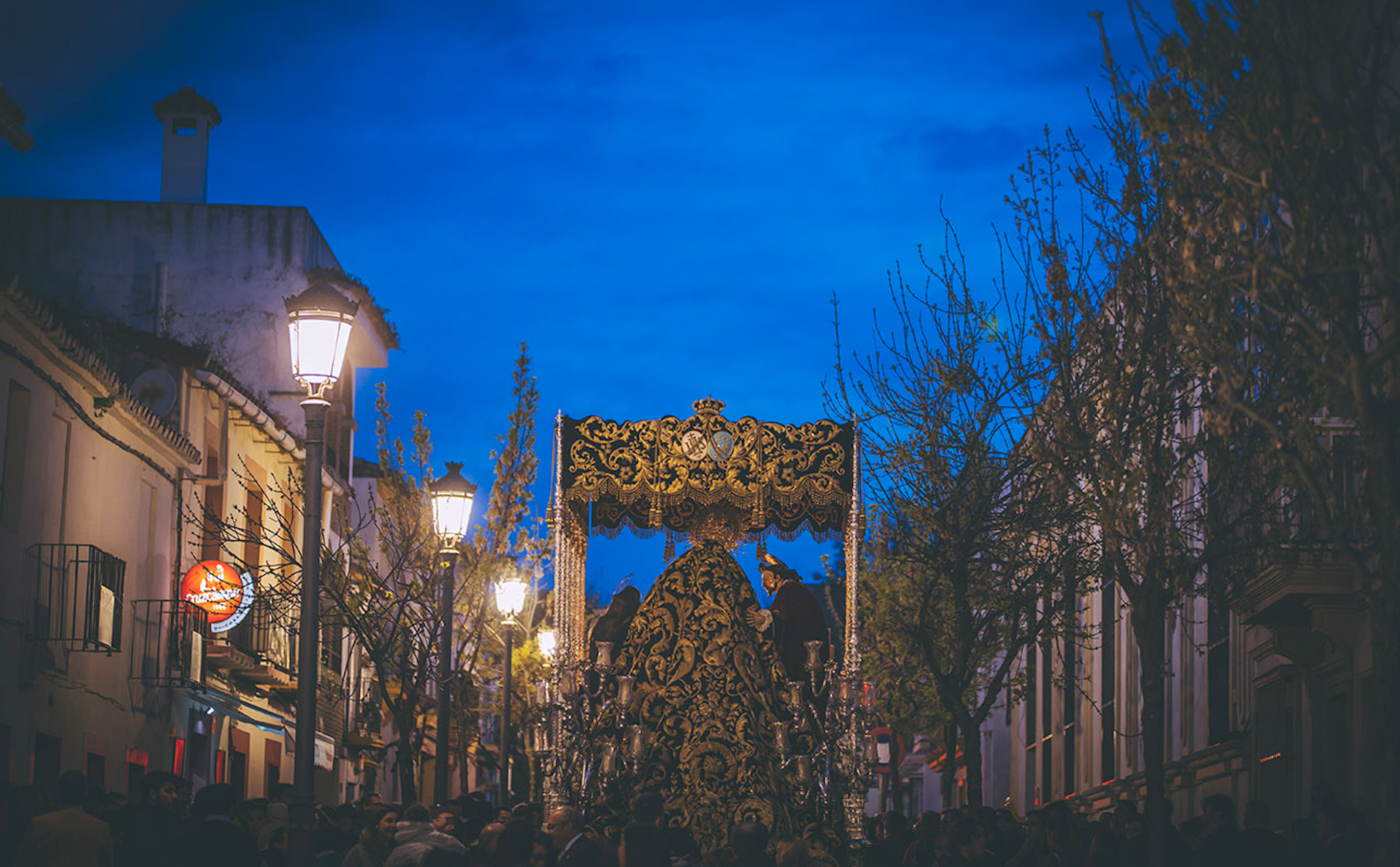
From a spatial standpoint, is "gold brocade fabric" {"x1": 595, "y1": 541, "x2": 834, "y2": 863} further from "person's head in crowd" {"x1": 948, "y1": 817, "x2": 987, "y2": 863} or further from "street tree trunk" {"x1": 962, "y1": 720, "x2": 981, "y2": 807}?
"street tree trunk" {"x1": 962, "y1": 720, "x2": 981, "y2": 807}

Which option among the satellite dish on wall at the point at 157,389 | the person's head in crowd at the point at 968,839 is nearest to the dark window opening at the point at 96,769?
the satellite dish on wall at the point at 157,389

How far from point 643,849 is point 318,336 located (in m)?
3.67

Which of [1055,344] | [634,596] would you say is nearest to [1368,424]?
[1055,344]

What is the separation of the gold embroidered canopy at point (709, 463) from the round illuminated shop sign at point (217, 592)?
8868mm

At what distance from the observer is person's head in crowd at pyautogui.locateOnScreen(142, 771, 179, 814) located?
10859mm

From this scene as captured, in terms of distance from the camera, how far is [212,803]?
959cm

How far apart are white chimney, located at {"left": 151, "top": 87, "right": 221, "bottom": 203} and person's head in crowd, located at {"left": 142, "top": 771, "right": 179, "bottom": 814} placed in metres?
22.6

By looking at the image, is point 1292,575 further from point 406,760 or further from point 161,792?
point 161,792

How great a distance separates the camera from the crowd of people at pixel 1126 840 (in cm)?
1050

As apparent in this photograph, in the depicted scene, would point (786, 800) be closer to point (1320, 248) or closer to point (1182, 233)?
point (1182, 233)

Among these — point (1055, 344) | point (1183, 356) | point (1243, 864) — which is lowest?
point (1243, 864)

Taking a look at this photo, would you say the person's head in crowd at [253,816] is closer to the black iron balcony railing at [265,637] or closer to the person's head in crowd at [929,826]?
the person's head in crowd at [929,826]

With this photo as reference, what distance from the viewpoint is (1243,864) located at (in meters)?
10.5

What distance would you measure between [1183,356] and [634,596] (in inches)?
223
